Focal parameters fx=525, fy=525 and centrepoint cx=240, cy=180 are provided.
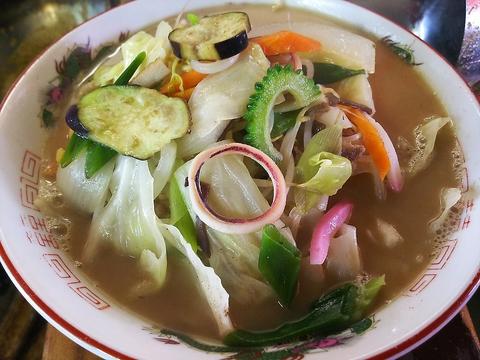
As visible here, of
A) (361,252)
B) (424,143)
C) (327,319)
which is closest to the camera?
(327,319)

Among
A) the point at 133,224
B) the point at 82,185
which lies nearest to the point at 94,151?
the point at 82,185

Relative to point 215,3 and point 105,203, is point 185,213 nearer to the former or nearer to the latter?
point 105,203

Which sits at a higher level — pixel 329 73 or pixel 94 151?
pixel 94 151

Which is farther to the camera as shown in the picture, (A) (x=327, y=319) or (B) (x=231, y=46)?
(B) (x=231, y=46)

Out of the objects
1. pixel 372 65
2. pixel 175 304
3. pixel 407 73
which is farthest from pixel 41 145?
pixel 407 73

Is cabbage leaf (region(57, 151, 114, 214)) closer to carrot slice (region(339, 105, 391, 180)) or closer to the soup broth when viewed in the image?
the soup broth

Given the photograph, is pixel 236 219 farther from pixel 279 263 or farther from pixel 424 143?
pixel 424 143
